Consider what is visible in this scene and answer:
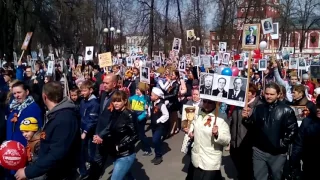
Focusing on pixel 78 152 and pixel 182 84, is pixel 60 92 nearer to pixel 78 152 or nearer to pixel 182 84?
pixel 78 152

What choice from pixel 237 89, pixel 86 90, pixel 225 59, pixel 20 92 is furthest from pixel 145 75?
pixel 225 59

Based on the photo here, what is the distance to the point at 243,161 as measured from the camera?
5871 mm

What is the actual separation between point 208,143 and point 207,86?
0.69 metres

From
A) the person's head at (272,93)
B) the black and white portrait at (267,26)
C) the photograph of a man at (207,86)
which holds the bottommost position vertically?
the person's head at (272,93)

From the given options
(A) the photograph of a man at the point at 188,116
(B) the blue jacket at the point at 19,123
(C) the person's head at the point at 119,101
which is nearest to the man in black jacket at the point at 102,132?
(C) the person's head at the point at 119,101

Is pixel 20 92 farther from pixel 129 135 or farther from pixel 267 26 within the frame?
pixel 267 26

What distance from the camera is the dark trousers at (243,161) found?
18.8ft

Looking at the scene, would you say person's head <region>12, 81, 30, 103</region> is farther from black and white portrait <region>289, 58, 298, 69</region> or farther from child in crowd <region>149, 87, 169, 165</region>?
black and white portrait <region>289, 58, 298, 69</region>

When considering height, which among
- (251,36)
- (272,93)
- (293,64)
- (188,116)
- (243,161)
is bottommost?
(243,161)

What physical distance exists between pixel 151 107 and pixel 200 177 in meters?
3.91

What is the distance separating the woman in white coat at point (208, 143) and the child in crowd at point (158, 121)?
291 centimetres

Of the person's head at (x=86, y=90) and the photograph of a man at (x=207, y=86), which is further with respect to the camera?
the person's head at (x=86, y=90)

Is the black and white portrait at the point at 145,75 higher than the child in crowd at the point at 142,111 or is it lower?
higher

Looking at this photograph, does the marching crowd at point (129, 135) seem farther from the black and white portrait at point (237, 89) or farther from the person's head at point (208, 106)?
the black and white portrait at point (237, 89)
